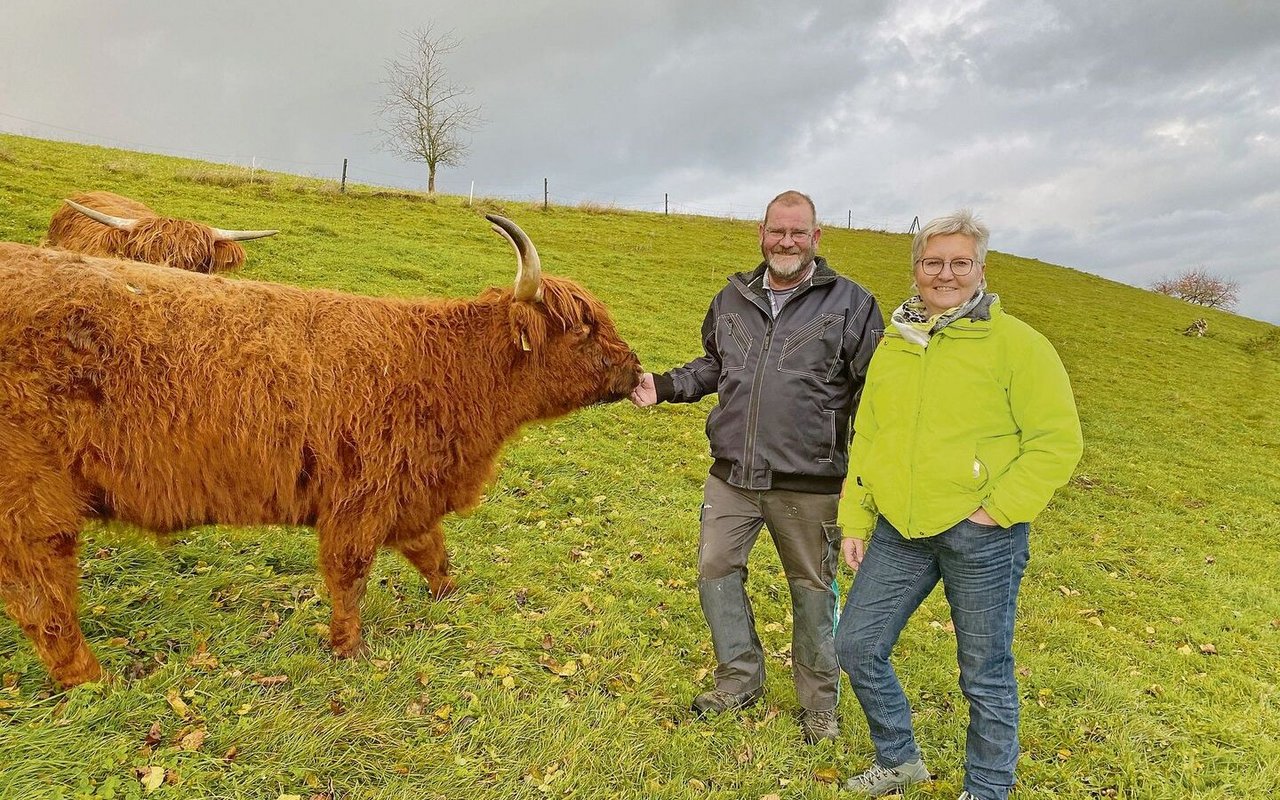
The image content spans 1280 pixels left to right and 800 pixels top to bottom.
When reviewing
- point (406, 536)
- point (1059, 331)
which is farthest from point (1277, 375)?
point (406, 536)

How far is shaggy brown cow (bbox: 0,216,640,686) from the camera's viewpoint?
3.38 meters

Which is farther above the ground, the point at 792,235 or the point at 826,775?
the point at 792,235

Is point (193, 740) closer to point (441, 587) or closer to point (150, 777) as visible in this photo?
point (150, 777)

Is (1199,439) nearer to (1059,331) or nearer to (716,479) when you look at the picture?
(1059,331)

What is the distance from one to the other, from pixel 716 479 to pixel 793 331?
106cm

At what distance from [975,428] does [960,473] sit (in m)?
0.22

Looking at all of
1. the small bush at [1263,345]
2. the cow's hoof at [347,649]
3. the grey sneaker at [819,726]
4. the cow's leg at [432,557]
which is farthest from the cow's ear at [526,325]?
the small bush at [1263,345]

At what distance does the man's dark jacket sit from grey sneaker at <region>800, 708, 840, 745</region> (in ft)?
4.96

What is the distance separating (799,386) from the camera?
12.9 ft

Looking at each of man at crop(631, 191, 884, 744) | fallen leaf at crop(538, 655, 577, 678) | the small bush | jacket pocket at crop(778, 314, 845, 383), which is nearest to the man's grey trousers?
man at crop(631, 191, 884, 744)

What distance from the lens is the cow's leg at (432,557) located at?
4742 millimetres

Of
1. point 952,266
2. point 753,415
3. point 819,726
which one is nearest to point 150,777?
point 753,415

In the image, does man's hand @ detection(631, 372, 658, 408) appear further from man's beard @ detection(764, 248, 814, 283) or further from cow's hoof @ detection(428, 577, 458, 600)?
cow's hoof @ detection(428, 577, 458, 600)

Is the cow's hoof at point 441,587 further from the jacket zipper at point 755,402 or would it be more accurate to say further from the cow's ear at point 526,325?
the jacket zipper at point 755,402
